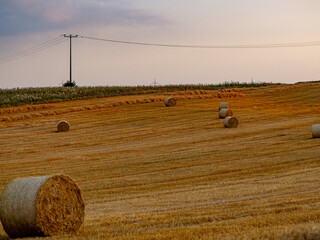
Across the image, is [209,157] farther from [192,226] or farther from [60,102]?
[60,102]

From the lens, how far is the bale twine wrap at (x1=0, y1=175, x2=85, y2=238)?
10250 mm

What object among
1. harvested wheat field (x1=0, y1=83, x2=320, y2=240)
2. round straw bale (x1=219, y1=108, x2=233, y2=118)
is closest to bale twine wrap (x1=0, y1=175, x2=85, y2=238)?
harvested wheat field (x1=0, y1=83, x2=320, y2=240)

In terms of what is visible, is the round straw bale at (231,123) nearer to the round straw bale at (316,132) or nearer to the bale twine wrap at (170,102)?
the round straw bale at (316,132)

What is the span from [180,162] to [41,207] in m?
13.3

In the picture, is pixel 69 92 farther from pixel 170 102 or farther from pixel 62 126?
pixel 62 126

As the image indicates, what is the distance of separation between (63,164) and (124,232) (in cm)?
1526

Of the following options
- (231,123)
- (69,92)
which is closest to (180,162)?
(231,123)

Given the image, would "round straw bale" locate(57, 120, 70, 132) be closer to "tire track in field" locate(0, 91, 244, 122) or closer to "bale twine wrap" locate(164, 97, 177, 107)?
"tire track in field" locate(0, 91, 244, 122)

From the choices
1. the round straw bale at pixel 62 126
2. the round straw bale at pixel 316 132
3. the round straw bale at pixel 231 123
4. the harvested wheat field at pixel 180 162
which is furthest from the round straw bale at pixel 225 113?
the round straw bale at pixel 316 132

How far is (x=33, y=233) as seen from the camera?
10.4m

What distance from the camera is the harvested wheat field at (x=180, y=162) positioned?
10.8 m

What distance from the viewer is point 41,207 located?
1046 centimetres

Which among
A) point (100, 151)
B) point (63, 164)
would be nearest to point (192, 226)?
point (63, 164)

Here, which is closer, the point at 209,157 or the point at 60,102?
the point at 209,157
